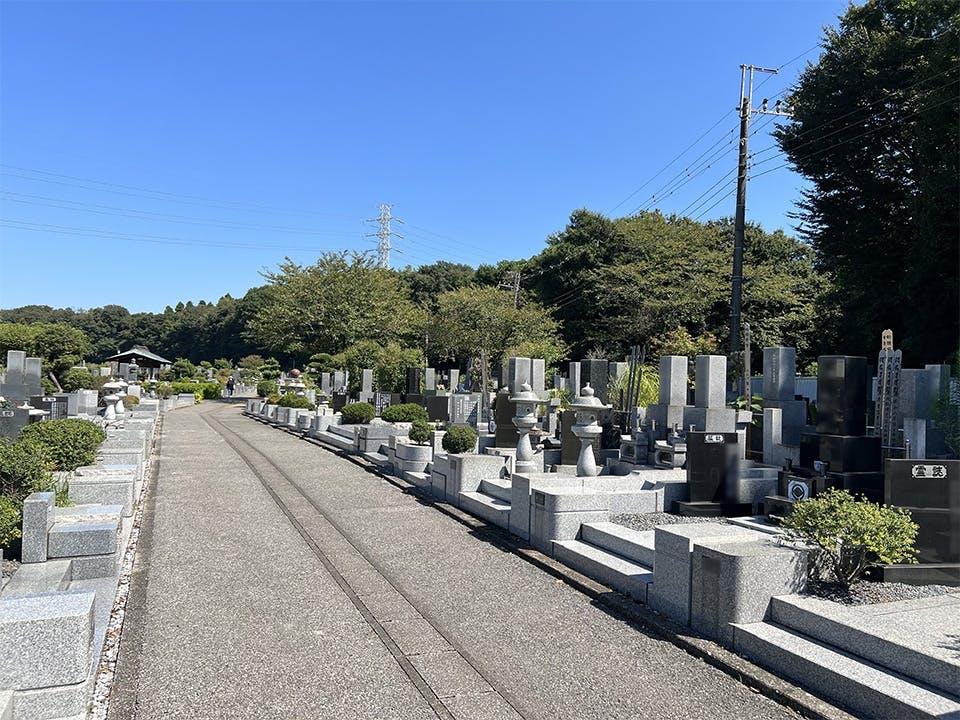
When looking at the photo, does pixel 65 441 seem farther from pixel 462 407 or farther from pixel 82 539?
pixel 462 407

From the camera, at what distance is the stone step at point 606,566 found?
6.16 metres

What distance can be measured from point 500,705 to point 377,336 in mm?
41165

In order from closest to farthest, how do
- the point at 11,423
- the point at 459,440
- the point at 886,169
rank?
1. the point at 459,440
2. the point at 11,423
3. the point at 886,169

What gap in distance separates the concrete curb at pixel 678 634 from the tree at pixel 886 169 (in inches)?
725

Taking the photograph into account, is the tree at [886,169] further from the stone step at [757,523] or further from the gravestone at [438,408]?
the stone step at [757,523]

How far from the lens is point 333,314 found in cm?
4447

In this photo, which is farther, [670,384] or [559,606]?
[670,384]

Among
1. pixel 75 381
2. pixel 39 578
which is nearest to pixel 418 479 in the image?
pixel 39 578

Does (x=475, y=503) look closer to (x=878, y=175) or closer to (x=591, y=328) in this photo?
(x=878, y=175)

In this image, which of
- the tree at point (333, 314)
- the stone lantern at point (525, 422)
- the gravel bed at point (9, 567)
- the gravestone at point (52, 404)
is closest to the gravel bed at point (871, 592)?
the stone lantern at point (525, 422)

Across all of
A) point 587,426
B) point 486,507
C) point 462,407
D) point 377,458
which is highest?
point 587,426

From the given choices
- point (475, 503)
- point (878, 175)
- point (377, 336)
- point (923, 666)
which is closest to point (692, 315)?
point (878, 175)

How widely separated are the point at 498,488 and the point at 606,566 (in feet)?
11.8

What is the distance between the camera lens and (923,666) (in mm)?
4062
